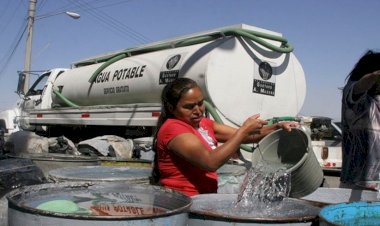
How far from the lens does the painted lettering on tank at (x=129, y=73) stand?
23.3 ft

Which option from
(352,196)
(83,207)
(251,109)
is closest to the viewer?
(83,207)

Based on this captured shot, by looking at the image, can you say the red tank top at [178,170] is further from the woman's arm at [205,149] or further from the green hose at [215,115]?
the green hose at [215,115]

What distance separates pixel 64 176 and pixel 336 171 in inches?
146

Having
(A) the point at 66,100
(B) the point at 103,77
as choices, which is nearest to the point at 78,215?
(B) the point at 103,77

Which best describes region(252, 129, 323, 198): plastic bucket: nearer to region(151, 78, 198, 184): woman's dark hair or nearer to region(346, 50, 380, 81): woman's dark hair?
region(151, 78, 198, 184): woman's dark hair

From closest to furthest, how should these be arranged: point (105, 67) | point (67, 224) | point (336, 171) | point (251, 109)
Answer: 1. point (67, 224)
2. point (336, 171)
3. point (251, 109)
4. point (105, 67)

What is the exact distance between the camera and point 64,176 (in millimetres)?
2891

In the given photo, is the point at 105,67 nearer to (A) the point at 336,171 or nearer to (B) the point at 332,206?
(A) the point at 336,171

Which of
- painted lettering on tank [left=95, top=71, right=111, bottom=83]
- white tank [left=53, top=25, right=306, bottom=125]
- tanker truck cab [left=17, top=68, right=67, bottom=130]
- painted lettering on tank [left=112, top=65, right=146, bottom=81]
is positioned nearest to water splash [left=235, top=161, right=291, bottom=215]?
white tank [left=53, top=25, right=306, bottom=125]

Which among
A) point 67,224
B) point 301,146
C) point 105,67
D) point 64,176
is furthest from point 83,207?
point 105,67

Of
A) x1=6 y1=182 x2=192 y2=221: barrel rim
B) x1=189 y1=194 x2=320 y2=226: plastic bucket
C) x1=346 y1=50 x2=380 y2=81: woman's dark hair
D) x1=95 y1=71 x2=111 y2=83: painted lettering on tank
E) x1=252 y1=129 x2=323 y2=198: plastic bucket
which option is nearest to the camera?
x1=6 y1=182 x2=192 y2=221: barrel rim

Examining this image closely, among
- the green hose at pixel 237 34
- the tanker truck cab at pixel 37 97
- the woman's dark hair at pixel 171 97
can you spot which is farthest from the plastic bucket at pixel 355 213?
the tanker truck cab at pixel 37 97

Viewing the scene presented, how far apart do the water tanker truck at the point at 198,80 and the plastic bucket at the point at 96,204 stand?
142 inches

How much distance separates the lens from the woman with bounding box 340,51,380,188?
3.04m
